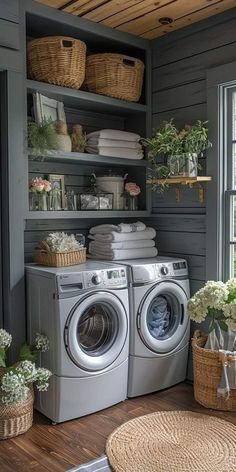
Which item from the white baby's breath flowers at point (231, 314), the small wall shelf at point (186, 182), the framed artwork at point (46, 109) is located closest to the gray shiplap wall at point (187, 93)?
the small wall shelf at point (186, 182)

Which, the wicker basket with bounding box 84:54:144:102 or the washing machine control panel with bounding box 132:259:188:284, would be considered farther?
the wicker basket with bounding box 84:54:144:102

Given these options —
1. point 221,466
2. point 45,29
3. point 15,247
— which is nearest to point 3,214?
point 15,247

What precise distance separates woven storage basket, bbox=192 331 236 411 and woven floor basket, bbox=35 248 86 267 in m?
0.95

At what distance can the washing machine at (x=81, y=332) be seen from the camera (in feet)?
8.83

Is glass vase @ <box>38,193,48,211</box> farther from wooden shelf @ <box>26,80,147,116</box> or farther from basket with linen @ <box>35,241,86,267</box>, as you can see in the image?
wooden shelf @ <box>26,80,147,116</box>

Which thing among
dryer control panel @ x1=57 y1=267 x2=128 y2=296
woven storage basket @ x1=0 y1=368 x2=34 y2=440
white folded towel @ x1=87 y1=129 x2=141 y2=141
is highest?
white folded towel @ x1=87 y1=129 x2=141 y2=141

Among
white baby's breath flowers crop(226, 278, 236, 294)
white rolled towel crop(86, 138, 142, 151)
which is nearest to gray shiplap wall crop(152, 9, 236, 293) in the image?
white rolled towel crop(86, 138, 142, 151)

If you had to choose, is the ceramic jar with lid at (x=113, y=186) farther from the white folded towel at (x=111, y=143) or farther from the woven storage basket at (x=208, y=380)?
the woven storage basket at (x=208, y=380)

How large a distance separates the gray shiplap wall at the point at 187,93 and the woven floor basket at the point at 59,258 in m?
0.81

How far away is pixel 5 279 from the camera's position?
9.65ft

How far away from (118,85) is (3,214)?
1244mm

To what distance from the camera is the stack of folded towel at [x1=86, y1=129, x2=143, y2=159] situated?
10.9 feet

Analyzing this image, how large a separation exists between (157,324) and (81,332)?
0.58 metres

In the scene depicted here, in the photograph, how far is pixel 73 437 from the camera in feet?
8.46
